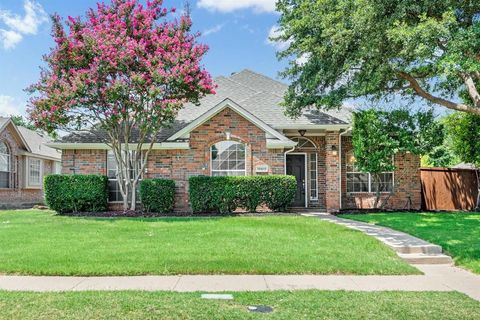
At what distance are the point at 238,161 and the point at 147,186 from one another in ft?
11.6

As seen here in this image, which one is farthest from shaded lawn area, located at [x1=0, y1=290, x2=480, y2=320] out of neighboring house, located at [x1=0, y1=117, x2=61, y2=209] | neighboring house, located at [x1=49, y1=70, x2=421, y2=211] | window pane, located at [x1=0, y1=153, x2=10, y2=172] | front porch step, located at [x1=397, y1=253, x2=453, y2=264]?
window pane, located at [x1=0, y1=153, x2=10, y2=172]

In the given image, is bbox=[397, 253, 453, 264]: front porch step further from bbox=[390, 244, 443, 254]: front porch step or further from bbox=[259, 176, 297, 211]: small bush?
bbox=[259, 176, 297, 211]: small bush

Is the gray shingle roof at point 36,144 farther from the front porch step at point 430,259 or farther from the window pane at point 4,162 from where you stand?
the front porch step at point 430,259

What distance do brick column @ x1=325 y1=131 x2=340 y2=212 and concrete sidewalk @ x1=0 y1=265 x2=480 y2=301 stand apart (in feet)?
31.5

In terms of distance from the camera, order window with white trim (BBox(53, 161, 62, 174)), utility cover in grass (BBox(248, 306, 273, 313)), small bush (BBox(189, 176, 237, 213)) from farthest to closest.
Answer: window with white trim (BBox(53, 161, 62, 174)) < small bush (BBox(189, 176, 237, 213)) < utility cover in grass (BBox(248, 306, 273, 313))

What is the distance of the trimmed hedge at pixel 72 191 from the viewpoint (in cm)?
1529

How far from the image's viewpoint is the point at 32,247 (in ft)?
28.8

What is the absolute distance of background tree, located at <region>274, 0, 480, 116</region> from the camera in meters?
10.1

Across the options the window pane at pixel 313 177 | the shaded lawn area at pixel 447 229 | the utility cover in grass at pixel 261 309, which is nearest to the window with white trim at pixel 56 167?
the window pane at pixel 313 177

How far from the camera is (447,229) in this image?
37.3 feet

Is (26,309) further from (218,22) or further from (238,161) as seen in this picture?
(218,22)

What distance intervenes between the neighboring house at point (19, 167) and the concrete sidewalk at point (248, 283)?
16.8m

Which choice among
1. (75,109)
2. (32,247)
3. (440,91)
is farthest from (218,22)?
(32,247)

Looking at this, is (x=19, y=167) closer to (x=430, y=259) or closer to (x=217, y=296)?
(x=217, y=296)
